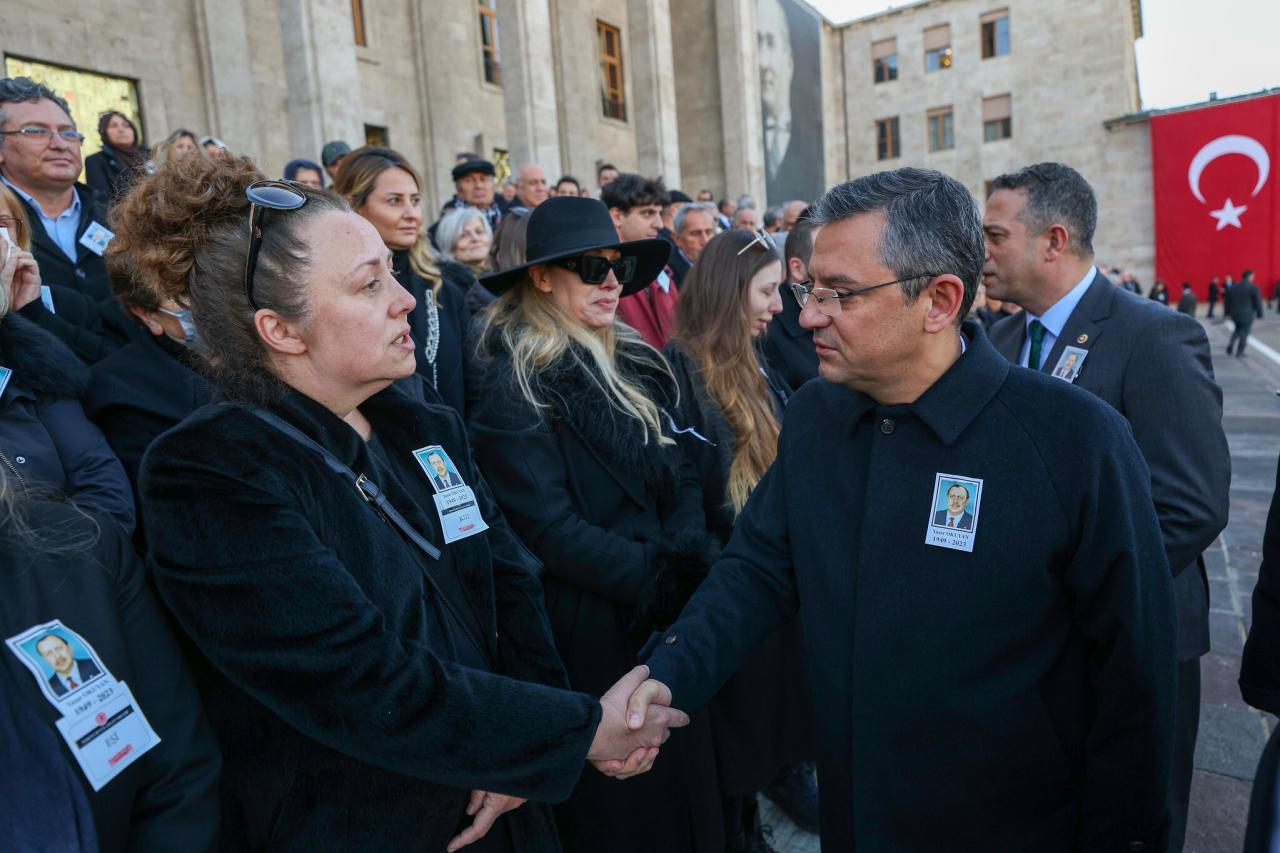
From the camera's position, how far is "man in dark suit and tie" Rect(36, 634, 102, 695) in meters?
1.30

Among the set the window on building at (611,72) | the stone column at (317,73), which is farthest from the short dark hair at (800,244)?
the window on building at (611,72)

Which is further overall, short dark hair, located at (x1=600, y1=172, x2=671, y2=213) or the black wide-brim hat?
short dark hair, located at (x1=600, y1=172, x2=671, y2=213)

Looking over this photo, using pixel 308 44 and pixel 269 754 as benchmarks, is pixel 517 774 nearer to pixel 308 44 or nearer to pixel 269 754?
pixel 269 754

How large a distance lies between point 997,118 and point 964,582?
3975 centimetres

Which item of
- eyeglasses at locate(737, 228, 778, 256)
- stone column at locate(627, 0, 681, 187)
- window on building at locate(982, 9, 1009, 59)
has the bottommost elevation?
eyeglasses at locate(737, 228, 778, 256)

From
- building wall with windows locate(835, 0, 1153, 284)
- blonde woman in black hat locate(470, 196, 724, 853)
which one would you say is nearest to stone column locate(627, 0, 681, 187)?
blonde woman in black hat locate(470, 196, 724, 853)

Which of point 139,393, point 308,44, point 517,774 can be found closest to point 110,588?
point 517,774

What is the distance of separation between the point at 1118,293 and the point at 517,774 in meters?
2.37

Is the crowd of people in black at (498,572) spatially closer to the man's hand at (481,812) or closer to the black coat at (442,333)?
the man's hand at (481,812)

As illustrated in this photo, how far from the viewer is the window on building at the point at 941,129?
3716 cm

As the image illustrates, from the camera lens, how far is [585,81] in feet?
65.2

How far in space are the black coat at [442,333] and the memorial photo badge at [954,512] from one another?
2645 mm

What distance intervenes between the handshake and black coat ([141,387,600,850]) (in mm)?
111

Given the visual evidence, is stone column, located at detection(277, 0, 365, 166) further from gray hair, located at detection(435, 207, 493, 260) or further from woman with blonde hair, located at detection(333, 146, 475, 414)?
woman with blonde hair, located at detection(333, 146, 475, 414)
